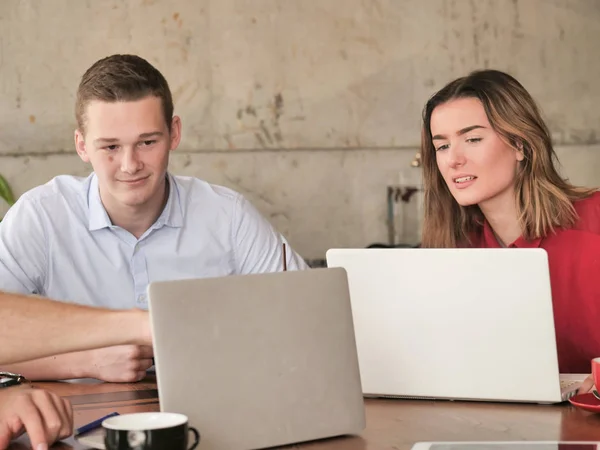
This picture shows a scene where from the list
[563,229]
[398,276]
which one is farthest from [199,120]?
[398,276]

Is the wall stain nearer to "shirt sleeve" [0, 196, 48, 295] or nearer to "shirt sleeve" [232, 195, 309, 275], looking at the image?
"shirt sleeve" [232, 195, 309, 275]

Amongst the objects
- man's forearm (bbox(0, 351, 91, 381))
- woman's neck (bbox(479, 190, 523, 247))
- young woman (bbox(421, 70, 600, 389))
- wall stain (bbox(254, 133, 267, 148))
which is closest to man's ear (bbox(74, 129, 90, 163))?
man's forearm (bbox(0, 351, 91, 381))

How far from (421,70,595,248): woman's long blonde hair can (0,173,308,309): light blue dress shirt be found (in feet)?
1.57

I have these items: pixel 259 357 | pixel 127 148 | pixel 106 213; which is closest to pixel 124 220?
pixel 106 213

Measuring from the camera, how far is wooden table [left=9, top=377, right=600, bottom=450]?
4.65 ft

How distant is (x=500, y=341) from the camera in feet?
5.27

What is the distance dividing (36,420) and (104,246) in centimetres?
123

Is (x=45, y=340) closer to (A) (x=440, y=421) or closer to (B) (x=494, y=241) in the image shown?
(A) (x=440, y=421)

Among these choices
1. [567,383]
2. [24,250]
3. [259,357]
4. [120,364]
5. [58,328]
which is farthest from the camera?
[24,250]

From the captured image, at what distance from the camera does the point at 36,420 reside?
1366 millimetres

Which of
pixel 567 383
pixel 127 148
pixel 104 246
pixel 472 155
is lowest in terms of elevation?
pixel 567 383

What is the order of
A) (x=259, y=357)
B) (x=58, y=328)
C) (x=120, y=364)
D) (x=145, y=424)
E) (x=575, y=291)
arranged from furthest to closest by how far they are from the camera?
(x=575, y=291), (x=120, y=364), (x=58, y=328), (x=259, y=357), (x=145, y=424)

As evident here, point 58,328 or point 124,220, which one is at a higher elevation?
point 124,220

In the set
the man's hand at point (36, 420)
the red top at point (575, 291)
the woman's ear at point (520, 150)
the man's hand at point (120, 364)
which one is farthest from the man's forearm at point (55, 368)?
the woman's ear at point (520, 150)
